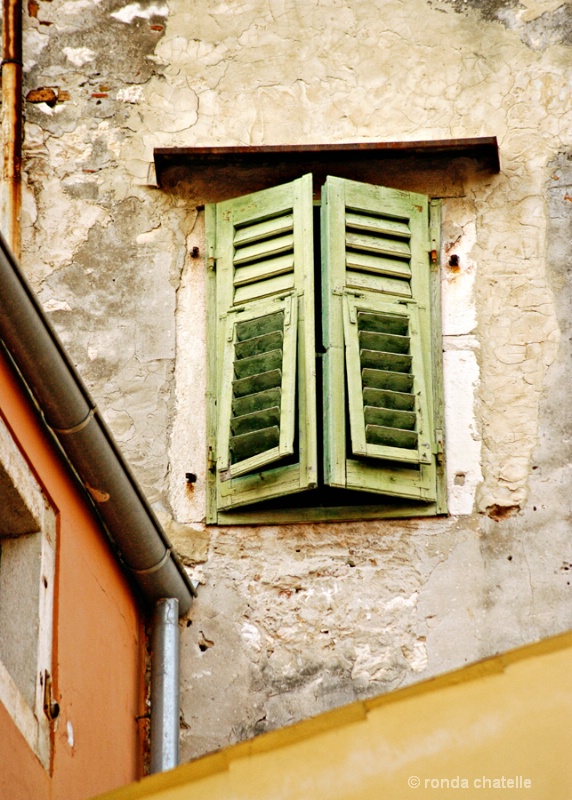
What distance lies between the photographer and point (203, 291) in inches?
324

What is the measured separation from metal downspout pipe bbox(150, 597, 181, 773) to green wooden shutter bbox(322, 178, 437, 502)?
2.95 feet

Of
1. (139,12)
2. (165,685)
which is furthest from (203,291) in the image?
(165,685)

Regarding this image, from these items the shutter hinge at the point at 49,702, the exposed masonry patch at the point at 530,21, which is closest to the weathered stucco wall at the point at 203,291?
the exposed masonry patch at the point at 530,21

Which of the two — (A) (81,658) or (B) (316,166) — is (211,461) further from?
(A) (81,658)

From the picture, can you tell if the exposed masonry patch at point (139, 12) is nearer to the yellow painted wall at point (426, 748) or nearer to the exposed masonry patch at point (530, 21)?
the exposed masonry patch at point (530, 21)

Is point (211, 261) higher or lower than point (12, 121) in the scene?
lower

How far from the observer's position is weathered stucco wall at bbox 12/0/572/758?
742 cm

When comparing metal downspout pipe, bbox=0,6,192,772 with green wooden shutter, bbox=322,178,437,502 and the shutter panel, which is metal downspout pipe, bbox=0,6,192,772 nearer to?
the shutter panel

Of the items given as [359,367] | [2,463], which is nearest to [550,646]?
[2,463]

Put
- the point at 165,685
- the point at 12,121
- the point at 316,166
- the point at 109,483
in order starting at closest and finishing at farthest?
the point at 109,483 → the point at 165,685 → the point at 316,166 → the point at 12,121

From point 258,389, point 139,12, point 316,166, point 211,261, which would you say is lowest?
point 258,389

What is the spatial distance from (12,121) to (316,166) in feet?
4.96

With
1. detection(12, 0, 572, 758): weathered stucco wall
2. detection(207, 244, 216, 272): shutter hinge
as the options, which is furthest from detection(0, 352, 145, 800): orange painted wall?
detection(207, 244, 216, 272): shutter hinge

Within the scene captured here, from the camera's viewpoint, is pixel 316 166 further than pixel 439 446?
Yes
